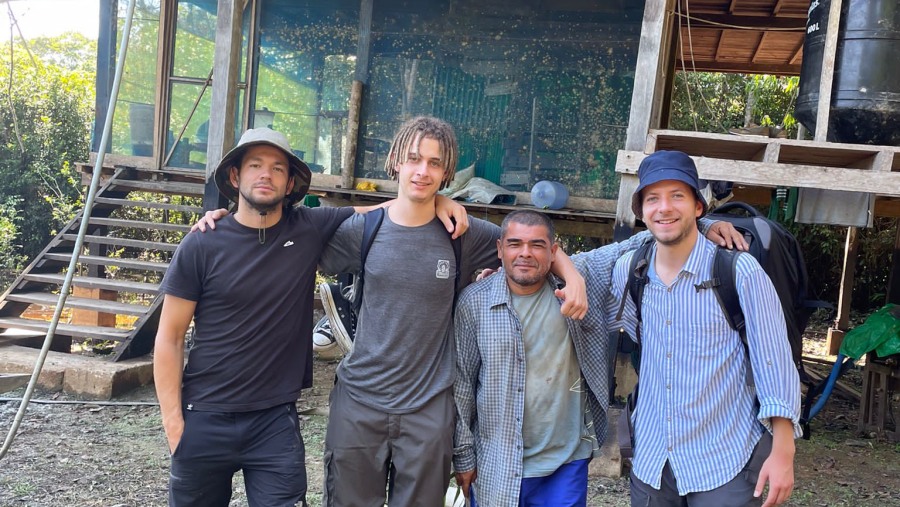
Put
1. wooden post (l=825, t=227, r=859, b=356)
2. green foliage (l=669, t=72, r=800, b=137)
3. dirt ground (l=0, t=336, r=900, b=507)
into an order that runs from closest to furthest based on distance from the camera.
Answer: dirt ground (l=0, t=336, r=900, b=507)
wooden post (l=825, t=227, r=859, b=356)
green foliage (l=669, t=72, r=800, b=137)

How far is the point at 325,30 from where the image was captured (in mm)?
8820

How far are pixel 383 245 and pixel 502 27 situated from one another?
6345 mm

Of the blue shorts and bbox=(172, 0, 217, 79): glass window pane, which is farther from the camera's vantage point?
bbox=(172, 0, 217, 79): glass window pane

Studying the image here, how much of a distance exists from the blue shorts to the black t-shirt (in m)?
0.96

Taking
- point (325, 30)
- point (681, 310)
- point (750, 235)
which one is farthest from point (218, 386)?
point (325, 30)

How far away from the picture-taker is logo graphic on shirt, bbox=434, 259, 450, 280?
9.00 feet

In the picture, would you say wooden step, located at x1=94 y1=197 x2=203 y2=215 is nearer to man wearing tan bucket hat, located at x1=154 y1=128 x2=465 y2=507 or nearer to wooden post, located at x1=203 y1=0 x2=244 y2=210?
wooden post, located at x1=203 y1=0 x2=244 y2=210

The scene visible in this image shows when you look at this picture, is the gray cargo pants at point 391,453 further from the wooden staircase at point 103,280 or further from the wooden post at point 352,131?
the wooden post at point 352,131

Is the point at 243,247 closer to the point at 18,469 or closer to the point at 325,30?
the point at 18,469

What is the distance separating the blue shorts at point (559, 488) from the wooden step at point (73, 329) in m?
5.60

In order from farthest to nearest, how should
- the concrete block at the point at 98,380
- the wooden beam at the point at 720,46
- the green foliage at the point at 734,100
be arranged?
the green foliage at the point at 734,100, the wooden beam at the point at 720,46, the concrete block at the point at 98,380

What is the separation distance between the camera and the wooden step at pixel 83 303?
743 centimetres

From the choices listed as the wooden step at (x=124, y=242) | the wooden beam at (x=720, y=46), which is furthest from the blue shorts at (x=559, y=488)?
the wooden beam at (x=720, y=46)

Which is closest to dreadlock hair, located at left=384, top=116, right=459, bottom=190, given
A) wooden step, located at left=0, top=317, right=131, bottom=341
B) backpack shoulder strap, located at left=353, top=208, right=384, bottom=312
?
backpack shoulder strap, located at left=353, top=208, right=384, bottom=312
